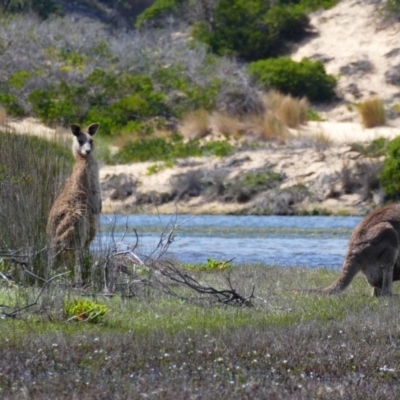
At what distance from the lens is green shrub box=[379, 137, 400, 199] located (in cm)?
2973

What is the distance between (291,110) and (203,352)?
2872 centimetres

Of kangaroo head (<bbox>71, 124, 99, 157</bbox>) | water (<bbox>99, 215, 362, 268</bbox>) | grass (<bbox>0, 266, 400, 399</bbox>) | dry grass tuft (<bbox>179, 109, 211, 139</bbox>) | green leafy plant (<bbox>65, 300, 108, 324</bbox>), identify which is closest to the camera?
grass (<bbox>0, 266, 400, 399</bbox>)

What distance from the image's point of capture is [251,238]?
935 inches

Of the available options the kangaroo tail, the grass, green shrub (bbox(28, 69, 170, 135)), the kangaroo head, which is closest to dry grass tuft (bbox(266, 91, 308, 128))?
green shrub (bbox(28, 69, 170, 135))

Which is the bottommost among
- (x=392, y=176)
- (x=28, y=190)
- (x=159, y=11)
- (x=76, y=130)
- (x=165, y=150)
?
(x=28, y=190)

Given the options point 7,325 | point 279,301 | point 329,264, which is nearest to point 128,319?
point 7,325

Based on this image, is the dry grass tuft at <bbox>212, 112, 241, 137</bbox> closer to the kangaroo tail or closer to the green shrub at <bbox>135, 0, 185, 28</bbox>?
the green shrub at <bbox>135, 0, 185, 28</bbox>

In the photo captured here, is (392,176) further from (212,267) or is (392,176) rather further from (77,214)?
(77,214)

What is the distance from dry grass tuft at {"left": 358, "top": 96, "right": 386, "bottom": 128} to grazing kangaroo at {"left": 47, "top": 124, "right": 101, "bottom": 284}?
24.7 meters

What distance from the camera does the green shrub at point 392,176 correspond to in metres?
29.7

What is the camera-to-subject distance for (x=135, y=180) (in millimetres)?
32125

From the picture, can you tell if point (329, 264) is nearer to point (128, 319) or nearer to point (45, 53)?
point (128, 319)

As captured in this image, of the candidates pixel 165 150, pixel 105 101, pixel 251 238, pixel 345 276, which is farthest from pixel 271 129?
pixel 345 276

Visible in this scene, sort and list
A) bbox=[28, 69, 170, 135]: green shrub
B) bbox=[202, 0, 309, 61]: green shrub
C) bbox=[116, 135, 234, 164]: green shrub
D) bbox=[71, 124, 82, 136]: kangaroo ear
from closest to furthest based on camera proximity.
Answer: bbox=[71, 124, 82, 136]: kangaroo ear
bbox=[116, 135, 234, 164]: green shrub
bbox=[28, 69, 170, 135]: green shrub
bbox=[202, 0, 309, 61]: green shrub
